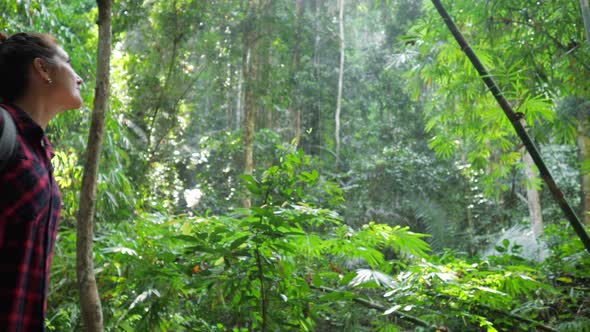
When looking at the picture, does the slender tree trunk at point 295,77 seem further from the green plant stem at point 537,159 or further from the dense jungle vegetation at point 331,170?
the green plant stem at point 537,159

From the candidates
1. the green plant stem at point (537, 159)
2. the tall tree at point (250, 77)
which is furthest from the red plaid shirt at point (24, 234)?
the tall tree at point (250, 77)

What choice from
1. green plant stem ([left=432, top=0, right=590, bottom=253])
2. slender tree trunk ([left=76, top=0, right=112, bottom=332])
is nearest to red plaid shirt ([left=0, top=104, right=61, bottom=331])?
slender tree trunk ([left=76, top=0, right=112, bottom=332])

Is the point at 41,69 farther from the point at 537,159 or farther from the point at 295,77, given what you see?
the point at 295,77

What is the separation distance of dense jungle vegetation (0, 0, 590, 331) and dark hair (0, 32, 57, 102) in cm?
55

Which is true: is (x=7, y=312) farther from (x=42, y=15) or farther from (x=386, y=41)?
(x=386, y=41)

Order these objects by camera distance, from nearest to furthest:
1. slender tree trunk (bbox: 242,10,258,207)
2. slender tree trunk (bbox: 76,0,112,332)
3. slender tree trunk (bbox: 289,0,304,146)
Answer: slender tree trunk (bbox: 76,0,112,332)
slender tree trunk (bbox: 242,10,258,207)
slender tree trunk (bbox: 289,0,304,146)

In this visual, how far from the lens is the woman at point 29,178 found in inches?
30.9

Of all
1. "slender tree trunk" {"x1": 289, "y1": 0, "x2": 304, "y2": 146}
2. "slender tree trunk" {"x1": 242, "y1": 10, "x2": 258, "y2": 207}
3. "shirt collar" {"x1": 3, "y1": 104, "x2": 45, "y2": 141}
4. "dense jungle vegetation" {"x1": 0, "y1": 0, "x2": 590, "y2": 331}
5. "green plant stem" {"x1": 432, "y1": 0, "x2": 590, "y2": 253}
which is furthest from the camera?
"slender tree trunk" {"x1": 289, "y1": 0, "x2": 304, "y2": 146}

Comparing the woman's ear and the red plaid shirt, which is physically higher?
the woman's ear

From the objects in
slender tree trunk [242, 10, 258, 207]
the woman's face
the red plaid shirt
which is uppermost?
slender tree trunk [242, 10, 258, 207]

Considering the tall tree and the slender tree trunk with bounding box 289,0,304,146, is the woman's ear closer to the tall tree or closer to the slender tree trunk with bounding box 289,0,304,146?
the tall tree

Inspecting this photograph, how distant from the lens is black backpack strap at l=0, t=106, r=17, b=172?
756 mm

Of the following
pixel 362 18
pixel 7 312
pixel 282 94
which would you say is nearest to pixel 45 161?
pixel 7 312

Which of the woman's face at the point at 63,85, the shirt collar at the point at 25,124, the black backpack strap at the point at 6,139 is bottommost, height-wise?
the black backpack strap at the point at 6,139
